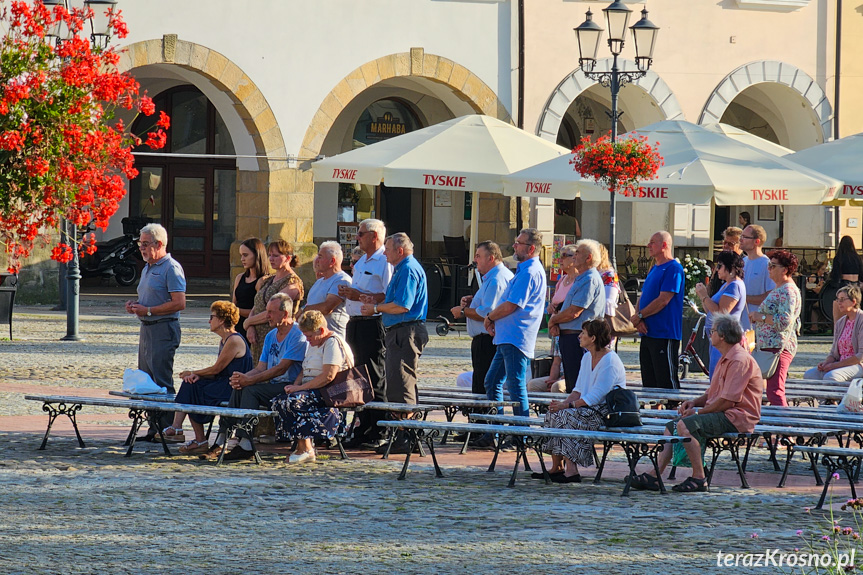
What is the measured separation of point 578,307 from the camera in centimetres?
991

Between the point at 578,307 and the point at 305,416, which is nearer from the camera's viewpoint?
the point at 305,416

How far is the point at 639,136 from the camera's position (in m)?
16.7

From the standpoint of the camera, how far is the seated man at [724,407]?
830cm

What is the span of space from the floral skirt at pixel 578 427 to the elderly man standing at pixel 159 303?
9.94 ft

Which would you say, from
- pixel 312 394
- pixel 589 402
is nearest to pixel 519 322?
pixel 589 402

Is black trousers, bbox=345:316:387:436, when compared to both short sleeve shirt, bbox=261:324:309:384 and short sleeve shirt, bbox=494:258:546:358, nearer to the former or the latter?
short sleeve shirt, bbox=261:324:309:384

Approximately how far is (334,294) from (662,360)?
Answer: 2.61m

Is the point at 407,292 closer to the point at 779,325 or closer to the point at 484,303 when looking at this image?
the point at 484,303

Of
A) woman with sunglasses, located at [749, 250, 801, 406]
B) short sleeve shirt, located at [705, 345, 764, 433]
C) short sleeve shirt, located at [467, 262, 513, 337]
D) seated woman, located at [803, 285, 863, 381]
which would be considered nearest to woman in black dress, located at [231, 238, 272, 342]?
short sleeve shirt, located at [467, 262, 513, 337]

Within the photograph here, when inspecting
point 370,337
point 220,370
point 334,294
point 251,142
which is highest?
point 251,142

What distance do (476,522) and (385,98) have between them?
724 inches

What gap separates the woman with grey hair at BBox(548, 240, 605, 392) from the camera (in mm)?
9922

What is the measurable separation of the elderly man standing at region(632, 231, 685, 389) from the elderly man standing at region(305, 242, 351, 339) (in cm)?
227

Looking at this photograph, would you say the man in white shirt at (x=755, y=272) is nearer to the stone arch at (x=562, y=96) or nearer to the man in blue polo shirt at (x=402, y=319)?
the man in blue polo shirt at (x=402, y=319)
